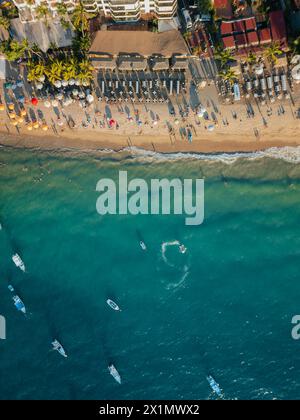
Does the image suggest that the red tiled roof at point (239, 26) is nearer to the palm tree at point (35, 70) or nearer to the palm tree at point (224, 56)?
the palm tree at point (224, 56)

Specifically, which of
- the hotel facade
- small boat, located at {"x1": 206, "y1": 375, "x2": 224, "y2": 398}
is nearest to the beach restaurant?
the hotel facade

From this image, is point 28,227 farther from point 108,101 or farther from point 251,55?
point 251,55

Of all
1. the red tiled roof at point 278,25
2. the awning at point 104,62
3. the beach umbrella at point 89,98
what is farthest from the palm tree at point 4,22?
the red tiled roof at point 278,25

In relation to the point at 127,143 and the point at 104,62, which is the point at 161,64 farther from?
the point at 127,143

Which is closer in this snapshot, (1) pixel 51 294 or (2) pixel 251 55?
(2) pixel 251 55

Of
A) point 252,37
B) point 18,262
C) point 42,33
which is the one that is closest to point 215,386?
point 18,262
